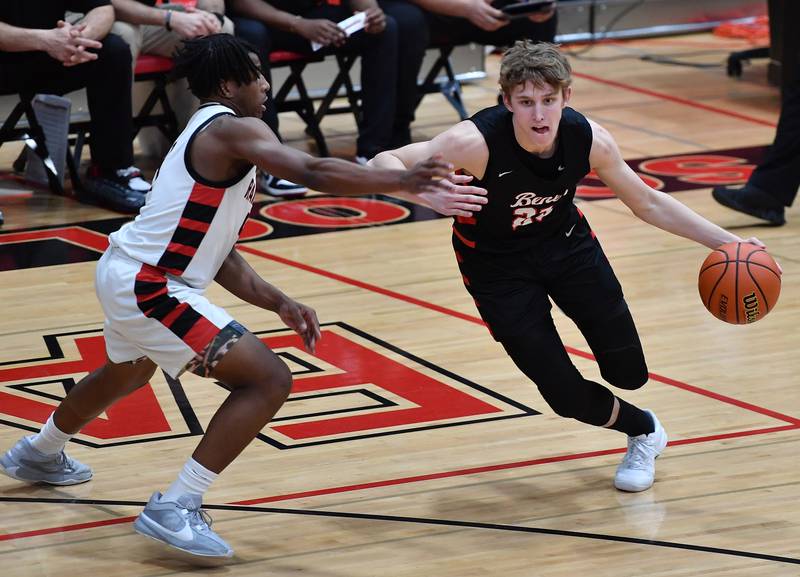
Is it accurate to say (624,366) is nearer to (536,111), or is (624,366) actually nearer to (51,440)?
(536,111)

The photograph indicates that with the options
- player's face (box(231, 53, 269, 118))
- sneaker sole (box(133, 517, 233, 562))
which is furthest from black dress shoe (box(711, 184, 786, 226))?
sneaker sole (box(133, 517, 233, 562))

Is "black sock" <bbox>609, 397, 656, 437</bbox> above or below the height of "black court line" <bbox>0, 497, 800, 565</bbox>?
above

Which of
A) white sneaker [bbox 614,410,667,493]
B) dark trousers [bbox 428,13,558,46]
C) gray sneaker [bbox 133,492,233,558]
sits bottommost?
white sneaker [bbox 614,410,667,493]

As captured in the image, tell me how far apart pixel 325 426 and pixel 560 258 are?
3.51ft

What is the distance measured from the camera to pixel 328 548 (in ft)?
12.1

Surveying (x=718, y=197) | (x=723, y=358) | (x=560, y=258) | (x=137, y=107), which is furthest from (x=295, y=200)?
(x=560, y=258)

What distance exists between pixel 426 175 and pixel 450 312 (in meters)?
2.65

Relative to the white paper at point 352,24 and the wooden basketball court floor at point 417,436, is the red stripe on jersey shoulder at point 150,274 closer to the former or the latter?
the wooden basketball court floor at point 417,436

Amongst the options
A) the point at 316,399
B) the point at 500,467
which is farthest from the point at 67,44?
the point at 500,467

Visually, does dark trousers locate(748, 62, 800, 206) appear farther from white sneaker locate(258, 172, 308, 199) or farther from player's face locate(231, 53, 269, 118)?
player's face locate(231, 53, 269, 118)

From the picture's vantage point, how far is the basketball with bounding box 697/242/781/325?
4.13 m

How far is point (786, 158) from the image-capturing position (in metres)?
6.93

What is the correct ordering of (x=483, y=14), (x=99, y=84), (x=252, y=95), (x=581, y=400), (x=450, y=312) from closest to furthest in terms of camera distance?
(x=252, y=95) → (x=581, y=400) → (x=450, y=312) → (x=99, y=84) → (x=483, y=14)

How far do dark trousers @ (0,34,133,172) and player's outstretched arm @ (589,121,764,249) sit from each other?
378 centimetres
